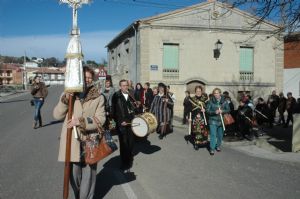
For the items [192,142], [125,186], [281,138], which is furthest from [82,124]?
[281,138]

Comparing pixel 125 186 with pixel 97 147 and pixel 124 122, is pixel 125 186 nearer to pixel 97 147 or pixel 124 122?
pixel 124 122

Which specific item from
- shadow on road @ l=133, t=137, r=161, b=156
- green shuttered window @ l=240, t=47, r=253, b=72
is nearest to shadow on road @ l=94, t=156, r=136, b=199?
shadow on road @ l=133, t=137, r=161, b=156

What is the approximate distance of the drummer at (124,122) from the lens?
25.1 ft

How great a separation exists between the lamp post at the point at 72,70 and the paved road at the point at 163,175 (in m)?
1.44

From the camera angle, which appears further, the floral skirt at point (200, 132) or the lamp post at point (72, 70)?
the floral skirt at point (200, 132)

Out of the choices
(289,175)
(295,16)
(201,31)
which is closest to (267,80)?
(201,31)

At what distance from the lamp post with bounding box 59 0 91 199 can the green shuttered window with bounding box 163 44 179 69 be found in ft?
63.4

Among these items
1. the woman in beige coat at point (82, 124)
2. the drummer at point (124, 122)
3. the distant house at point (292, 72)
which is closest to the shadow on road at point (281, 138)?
the drummer at point (124, 122)

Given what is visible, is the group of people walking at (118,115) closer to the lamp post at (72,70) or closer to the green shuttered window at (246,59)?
the lamp post at (72,70)

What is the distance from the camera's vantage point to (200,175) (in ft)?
23.8

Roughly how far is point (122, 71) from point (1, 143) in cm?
2069

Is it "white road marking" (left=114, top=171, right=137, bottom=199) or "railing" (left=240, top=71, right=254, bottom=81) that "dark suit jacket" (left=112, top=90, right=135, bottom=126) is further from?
"railing" (left=240, top=71, right=254, bottom=81)

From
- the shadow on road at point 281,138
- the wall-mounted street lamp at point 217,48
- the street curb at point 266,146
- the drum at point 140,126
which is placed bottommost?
the shadow on road at point 281,138

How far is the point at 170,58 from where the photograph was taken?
79.1 ft
